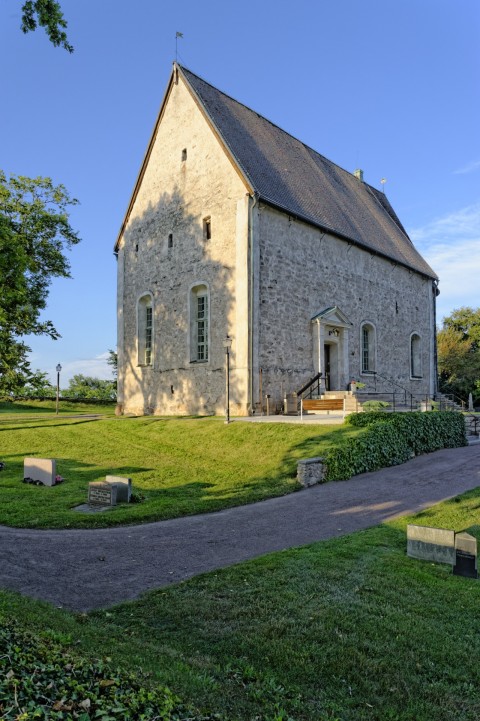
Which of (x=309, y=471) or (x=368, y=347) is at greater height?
(x=368, y=347)

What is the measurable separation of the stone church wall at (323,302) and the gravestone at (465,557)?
14.8 m

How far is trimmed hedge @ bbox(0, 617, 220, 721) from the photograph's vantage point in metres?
2.59

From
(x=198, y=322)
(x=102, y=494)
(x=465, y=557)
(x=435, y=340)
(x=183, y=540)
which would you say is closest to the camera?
(x=465, y=557)

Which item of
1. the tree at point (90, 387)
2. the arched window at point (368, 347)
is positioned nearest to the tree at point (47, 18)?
the arched window at point (368, 347)

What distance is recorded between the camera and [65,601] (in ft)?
18.9

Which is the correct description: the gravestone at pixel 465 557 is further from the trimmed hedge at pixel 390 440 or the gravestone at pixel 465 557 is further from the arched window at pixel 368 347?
the arched window at pixel 368 347

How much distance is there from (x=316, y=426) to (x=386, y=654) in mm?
12354

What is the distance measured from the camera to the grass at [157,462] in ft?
35.0

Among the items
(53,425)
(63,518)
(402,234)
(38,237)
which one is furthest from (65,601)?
(402,234)

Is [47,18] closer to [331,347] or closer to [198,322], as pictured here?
[198,322]

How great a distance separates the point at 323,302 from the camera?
84.9 feet

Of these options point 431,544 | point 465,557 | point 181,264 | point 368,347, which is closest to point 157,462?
point 431,544

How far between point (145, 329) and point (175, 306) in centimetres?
314

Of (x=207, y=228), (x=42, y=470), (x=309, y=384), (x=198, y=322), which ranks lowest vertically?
(x=42, y=470)
